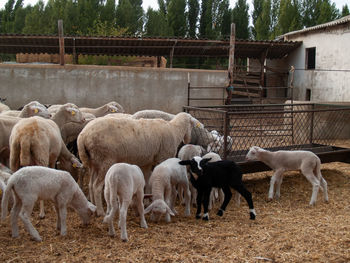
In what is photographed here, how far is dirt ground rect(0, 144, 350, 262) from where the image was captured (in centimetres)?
434

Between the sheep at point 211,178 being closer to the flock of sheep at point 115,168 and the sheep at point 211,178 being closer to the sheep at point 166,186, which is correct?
the flock of sheep at point 115,168

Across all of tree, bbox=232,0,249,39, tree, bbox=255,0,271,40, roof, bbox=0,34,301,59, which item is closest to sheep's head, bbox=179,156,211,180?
roof, bbox=0,34,301,59

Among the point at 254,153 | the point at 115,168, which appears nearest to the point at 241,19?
the point at 254,153

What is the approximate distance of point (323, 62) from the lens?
20.6 metres

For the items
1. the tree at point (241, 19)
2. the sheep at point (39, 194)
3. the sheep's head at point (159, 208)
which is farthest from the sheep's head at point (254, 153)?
the tree at point (241, 19)

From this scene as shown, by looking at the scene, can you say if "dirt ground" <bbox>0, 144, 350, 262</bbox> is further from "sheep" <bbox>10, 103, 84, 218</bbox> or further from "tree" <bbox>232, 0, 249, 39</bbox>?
"tree" <bbox>232, 0, 249, 39</bbox>

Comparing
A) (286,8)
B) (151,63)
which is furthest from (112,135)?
(286,8)

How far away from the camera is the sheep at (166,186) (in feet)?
17.8

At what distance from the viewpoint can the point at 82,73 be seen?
12398 mm

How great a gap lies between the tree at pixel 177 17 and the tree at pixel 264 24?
20.6 ft

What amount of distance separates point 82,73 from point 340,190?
7.99 m

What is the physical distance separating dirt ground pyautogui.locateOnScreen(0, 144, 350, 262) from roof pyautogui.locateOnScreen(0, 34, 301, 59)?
10.8 meters

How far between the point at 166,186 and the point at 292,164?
2361 millimetres

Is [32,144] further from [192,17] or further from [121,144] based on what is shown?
[192,17]
